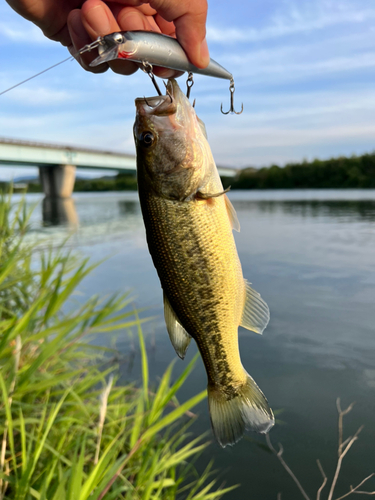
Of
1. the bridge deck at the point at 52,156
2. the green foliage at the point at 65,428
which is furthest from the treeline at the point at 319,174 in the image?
the green foliage at the point at 65,428

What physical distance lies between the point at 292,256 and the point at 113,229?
60.8 feet

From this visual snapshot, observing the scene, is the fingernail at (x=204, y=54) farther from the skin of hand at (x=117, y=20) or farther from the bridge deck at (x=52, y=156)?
the bridge deck at (x=52, y=156)

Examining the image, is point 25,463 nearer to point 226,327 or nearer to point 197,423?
point 226,327

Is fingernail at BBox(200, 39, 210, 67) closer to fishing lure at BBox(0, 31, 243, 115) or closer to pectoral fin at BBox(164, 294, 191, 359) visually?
fishing lure at BBox(0, 31, 243, 115)

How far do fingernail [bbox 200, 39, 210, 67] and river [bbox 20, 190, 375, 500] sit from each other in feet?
18.9

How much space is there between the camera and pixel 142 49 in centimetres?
157

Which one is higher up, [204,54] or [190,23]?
[190,23]

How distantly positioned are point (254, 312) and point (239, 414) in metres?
0.50

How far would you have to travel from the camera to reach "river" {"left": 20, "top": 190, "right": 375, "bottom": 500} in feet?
23.4

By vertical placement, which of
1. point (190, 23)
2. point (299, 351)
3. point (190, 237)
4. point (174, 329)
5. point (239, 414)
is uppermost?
point (190, 23)

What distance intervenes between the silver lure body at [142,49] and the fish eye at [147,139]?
31 cm

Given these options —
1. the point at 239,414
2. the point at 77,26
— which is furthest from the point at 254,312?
the point at 77,26

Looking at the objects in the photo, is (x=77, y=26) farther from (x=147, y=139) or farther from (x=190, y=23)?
(x=147, y=139)

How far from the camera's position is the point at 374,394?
9.02m
